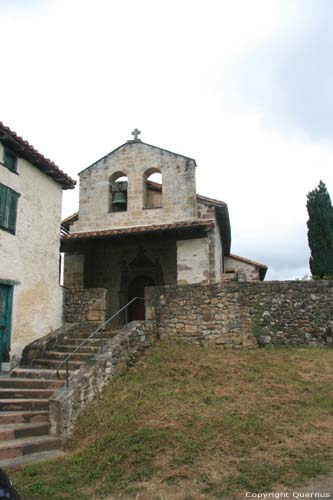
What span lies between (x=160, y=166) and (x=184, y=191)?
4.53 feet

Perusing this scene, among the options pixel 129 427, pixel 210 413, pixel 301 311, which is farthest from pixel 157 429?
pixel 301 311

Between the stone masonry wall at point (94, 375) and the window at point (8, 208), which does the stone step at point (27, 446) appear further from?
the window at point (8, 208)

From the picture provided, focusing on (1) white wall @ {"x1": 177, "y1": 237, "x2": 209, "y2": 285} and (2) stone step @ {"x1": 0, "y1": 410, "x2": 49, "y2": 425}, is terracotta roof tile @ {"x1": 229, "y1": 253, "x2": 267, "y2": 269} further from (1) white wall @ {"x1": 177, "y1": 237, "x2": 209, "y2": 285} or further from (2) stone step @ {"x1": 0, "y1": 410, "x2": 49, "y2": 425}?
(2) stone step @ {"x1": 0, "y1": 410, "x2": 49, "y2": 425}

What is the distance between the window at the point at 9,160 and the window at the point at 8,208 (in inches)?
23.8

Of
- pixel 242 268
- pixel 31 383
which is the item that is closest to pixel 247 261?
pixel 242 268

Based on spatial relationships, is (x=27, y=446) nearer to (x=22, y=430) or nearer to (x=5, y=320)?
(x=22, y=430)

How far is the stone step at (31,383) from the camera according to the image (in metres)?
7.65

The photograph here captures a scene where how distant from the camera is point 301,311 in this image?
35.3 feet

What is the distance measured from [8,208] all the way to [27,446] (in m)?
5.55

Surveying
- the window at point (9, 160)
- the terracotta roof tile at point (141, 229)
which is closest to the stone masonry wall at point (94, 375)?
the terracotta roof tile at point (141, 229)

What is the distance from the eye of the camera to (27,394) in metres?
7.43

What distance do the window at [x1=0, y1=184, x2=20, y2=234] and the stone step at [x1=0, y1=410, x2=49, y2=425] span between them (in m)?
4.32

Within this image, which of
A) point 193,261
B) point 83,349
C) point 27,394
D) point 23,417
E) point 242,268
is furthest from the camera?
point 242,268

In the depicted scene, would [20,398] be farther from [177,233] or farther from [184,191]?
[184,191]
